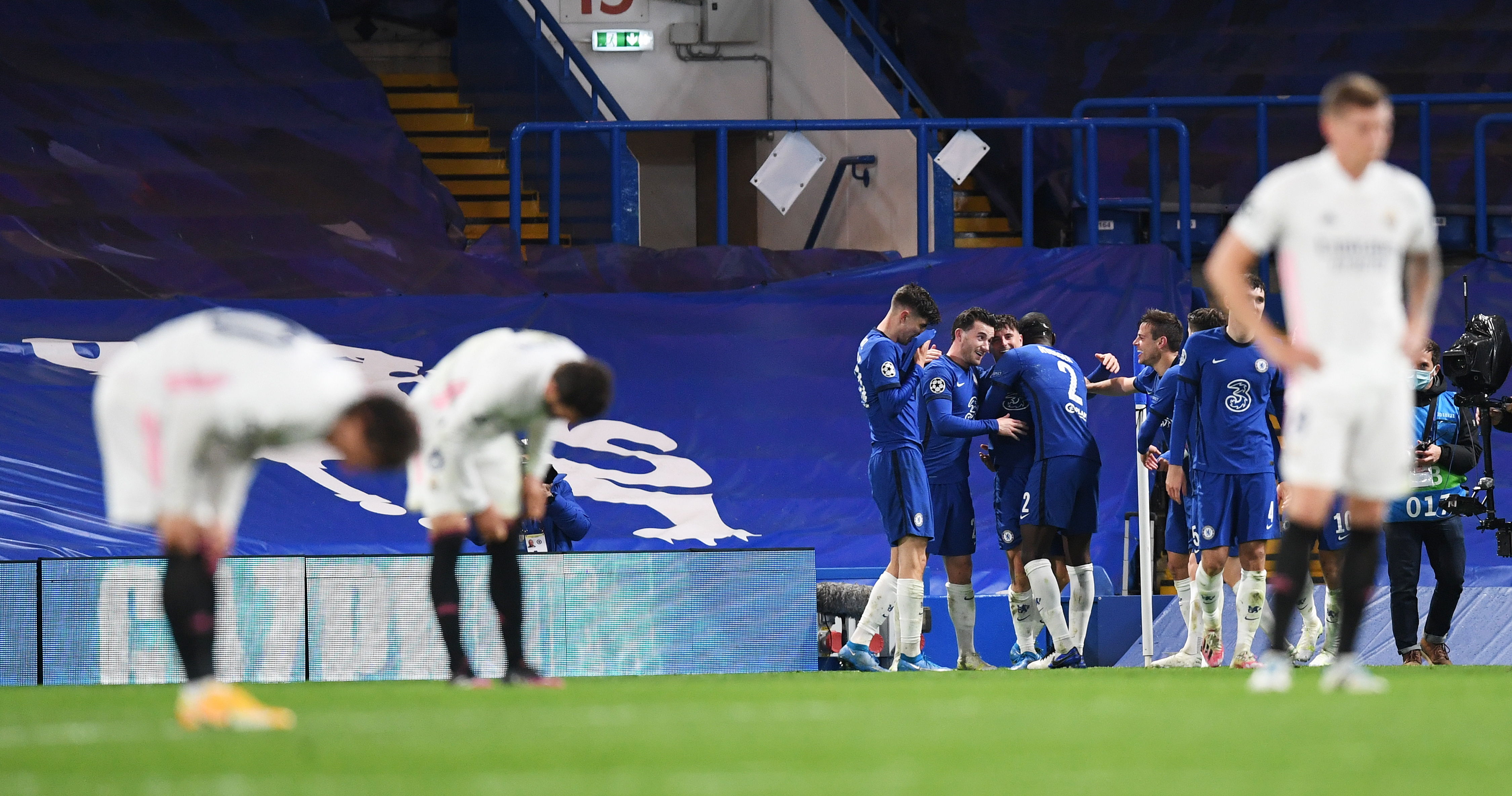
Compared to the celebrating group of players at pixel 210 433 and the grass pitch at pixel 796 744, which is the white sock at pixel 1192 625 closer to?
the grass pitch at pixel 796 744

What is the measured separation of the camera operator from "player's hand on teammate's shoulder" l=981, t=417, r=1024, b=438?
7.19 feet

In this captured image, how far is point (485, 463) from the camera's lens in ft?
23.7

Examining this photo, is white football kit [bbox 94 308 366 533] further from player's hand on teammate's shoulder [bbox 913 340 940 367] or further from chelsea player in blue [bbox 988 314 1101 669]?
chelsea player in blue [bbox 988 314 1101 669]

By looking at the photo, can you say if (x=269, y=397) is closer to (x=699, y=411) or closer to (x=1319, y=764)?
(x=1319, y=764)

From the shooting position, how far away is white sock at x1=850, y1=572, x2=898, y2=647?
10875 millimetres

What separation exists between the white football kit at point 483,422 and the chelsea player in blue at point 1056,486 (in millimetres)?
4445

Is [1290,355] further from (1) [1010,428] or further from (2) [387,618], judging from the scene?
(2) [387,618]

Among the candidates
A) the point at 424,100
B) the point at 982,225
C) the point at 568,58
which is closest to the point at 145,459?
the point at 568,58

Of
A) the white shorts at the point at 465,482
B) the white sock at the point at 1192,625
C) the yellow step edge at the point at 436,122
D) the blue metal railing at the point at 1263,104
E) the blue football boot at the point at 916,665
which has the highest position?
the yellow step edge at the point at 436,122

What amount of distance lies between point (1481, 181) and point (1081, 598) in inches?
250

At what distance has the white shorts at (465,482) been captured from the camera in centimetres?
717

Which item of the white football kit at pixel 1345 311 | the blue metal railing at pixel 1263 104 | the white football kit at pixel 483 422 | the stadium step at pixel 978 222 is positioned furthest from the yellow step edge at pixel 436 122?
the white football kit at pixel 1345 311

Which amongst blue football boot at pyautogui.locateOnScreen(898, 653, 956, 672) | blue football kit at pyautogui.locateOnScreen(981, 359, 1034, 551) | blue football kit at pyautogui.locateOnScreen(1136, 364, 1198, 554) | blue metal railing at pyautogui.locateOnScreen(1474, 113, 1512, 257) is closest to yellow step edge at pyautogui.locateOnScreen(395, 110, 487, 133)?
blue football kit at pyautogui.locateOnScreen(981, 359, 1034, 551)

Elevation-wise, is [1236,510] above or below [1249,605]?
above
